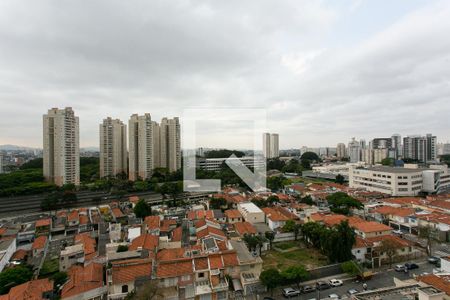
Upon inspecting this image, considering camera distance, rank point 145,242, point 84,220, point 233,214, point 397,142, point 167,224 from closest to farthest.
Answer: point 145,242, point 167,224, point 233,214, point 84,220, point 397,142

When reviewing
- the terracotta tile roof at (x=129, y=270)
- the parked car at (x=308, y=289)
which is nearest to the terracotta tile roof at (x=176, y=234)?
the terracotta tile roof at (x=129, y=270)

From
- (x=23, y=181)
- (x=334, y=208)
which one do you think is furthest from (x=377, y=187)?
(x=23, y=181)

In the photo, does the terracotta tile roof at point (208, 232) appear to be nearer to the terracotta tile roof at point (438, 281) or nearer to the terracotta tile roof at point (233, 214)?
the terracotta tile roof at point (233, 214)

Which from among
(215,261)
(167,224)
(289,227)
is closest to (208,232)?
(215,261)

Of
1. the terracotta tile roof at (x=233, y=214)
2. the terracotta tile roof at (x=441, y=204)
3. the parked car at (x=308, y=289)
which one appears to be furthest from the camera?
the terracotta tile roof at (x=441, y=204)

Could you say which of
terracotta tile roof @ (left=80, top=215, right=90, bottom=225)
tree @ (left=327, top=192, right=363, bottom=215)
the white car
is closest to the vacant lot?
the white car

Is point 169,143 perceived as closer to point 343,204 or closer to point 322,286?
point 343,204

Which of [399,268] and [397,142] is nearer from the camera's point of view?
[399,268]

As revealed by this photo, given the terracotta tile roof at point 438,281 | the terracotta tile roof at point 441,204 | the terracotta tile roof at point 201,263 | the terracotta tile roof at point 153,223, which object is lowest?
the terracotta tile roof at point 153,223
